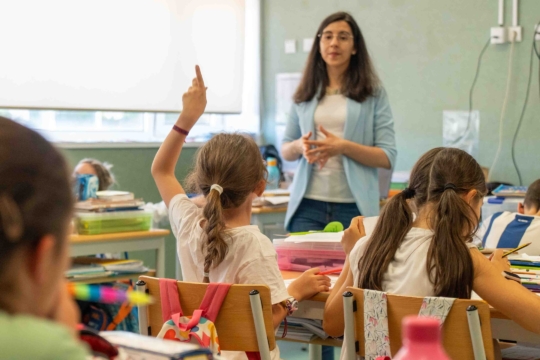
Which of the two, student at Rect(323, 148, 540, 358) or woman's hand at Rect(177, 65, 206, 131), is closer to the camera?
student at Rect(323, 148, 540, 358)

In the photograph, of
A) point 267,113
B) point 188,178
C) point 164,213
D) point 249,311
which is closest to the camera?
point 249,311

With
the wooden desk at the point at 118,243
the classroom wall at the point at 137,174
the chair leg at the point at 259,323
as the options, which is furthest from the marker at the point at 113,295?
the classroom wall at the point at 137,174

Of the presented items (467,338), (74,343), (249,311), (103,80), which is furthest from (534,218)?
(103,80)

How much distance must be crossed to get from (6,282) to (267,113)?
5.21 metres

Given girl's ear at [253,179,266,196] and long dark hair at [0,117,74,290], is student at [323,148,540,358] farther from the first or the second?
long dark hair at [0,117,74,290]

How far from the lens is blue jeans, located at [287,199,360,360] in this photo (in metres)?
2.99

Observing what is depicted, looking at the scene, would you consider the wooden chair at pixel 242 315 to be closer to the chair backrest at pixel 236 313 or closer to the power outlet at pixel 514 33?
the chair backrest at pixel 236 313

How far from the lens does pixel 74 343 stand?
599 mm

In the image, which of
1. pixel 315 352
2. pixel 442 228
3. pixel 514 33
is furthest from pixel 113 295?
pixel 514 33

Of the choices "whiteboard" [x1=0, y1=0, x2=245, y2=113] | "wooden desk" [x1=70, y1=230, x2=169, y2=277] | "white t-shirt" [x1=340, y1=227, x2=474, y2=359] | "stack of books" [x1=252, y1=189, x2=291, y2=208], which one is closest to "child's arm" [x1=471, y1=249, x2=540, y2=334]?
"white t-shirt" [x1=340, y1=227, x2=474, y2=359]

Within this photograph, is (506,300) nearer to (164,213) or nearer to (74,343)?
(74,343)

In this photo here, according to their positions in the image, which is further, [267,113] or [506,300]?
[267,113]

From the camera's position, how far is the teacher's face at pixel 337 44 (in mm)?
3080

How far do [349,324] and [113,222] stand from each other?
6.46 feet
